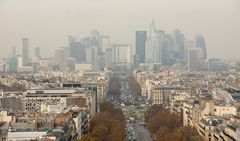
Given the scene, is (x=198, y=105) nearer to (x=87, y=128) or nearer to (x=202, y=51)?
(x=87, y=128)

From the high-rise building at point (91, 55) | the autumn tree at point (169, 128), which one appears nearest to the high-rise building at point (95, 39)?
the high-rise building at point (91, 55)

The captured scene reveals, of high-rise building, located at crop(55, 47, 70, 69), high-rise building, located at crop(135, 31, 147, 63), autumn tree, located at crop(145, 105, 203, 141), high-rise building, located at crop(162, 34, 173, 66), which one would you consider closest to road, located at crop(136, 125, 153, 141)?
autumn tree, located at crop(145, 105, 203, 141)

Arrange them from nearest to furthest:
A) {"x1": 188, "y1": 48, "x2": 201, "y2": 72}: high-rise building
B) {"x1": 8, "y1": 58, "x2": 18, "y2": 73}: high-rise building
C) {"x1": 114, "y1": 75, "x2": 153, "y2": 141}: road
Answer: {"x1": 114, "y1": 75, "x2": 153, "y2": 141}: road < {"x1": 188, "y1": 48, "x2": 201, "y2": 72}: high-rise building < {"x1": 8, "y1": 58, "x2": 18, "y2": 73}: high-rise building

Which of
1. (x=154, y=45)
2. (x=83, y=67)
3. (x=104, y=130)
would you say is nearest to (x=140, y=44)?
(x=154, y=45)

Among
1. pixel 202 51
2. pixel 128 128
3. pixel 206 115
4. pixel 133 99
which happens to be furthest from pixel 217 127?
pixel 202 51

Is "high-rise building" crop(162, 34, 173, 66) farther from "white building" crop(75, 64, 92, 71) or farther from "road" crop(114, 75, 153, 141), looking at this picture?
"road" crop(114, 75, 153, 141)

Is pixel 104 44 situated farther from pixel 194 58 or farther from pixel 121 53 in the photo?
pixel 194 58
